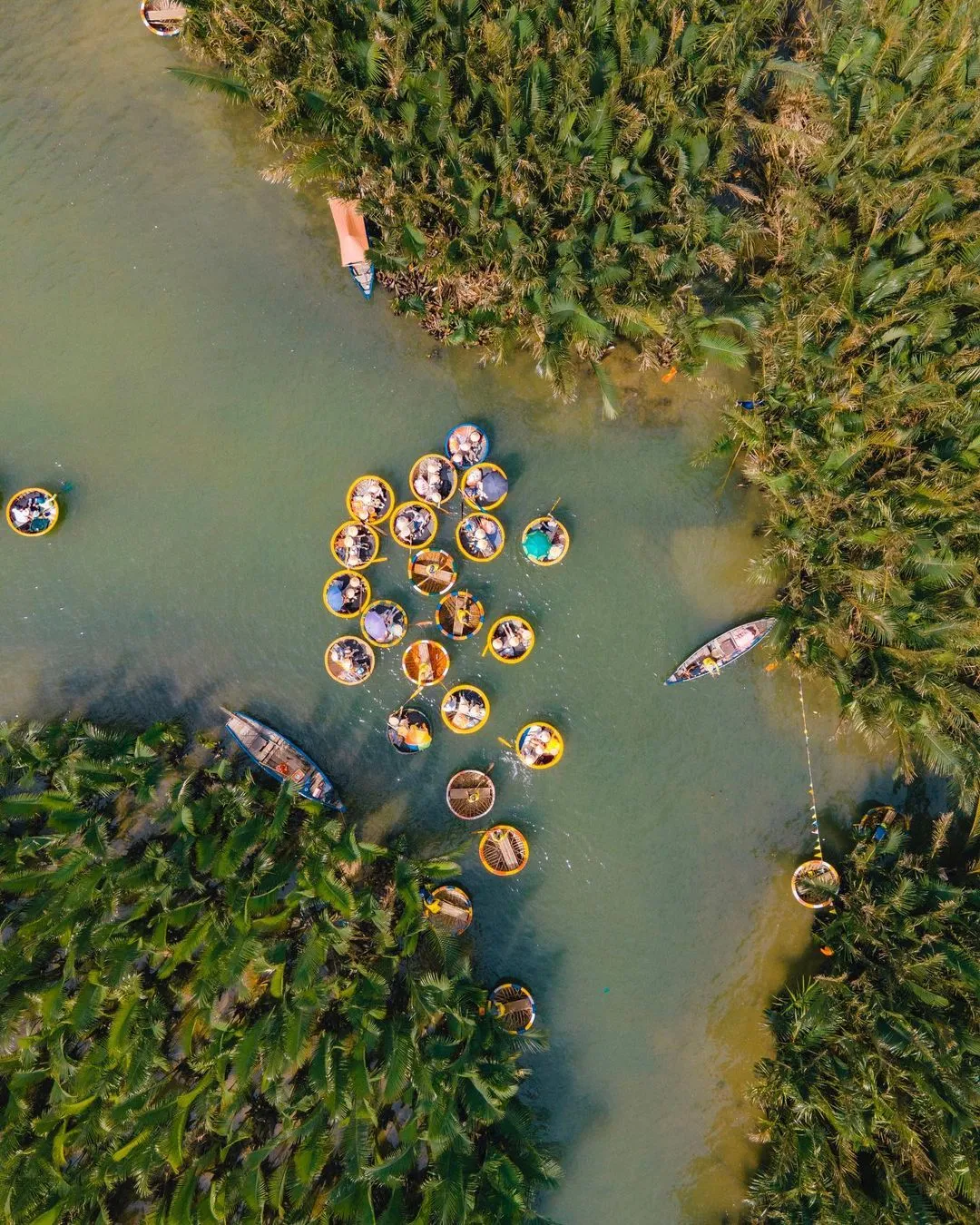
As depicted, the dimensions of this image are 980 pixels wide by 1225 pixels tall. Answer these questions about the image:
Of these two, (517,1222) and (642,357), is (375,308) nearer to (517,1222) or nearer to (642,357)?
Answer: (642,357)

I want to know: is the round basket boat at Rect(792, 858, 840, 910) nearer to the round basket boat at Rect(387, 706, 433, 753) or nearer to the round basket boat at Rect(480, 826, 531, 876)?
the round basket boat at Rect(480, 826, 531, 876)

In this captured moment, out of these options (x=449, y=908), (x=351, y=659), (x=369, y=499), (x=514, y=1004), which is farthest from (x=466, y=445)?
(x=514, y=1004)

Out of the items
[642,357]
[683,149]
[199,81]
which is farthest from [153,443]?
[683,149]

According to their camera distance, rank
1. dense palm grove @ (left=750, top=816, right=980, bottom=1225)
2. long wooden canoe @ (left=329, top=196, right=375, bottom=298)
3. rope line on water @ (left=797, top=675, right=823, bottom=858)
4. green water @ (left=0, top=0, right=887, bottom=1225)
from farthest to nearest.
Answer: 1. rope line on water @ (left=797, top=675, right=823, bottom=858)
2. green water @ (left=0, top=0, right=887, bottom=1225)
3. long wooden canoe @ (left=329, top=196, right=375, bottom=298)
4. dense palm grove @ (left=750, top=816, right=980, bottom=1225)

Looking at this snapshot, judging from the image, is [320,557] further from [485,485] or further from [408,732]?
[408,732]

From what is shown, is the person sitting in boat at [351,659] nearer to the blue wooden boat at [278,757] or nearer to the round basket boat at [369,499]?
the blue wooden boat at [278,757]

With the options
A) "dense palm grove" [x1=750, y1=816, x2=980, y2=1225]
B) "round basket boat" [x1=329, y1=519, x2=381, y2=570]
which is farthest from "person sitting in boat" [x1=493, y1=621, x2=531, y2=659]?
"dense palm grove" [x1=750, y1=816, x2=980, y2=1225]

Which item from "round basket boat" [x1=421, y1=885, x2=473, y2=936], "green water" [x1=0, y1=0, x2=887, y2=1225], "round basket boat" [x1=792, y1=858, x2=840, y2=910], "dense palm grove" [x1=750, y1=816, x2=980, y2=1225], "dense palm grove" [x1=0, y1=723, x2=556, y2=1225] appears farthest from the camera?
"green water" [x1=0, y1=0, x2=887, y2=1225]
